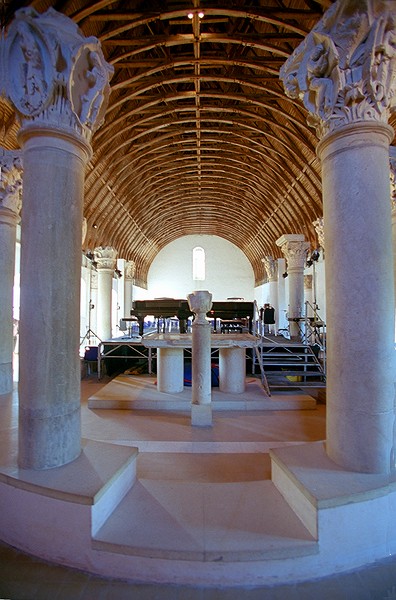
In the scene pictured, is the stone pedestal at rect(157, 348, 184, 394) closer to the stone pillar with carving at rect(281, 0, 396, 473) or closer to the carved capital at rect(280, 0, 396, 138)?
the stone pillar with carving at rect(281, 0, 396, 473)

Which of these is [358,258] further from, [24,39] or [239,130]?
[239,130]

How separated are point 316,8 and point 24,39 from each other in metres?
5.05

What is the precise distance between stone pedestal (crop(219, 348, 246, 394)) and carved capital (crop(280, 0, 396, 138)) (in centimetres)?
429

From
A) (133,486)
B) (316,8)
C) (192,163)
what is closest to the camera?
(133,486)

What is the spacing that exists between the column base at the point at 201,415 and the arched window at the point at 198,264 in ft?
66.2

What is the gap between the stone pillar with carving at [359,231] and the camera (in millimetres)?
2570

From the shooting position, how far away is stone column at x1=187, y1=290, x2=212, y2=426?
4.87 metres

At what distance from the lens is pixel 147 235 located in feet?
64.4

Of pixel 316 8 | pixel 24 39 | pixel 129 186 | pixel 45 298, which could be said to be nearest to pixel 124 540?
pixel 45 298

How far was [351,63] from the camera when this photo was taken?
8.63 ft

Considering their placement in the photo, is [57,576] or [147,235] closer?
[57,576]

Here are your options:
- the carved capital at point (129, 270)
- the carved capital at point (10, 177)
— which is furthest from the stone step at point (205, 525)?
the carved capital at point (129, 270)

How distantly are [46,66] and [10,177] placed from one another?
11.1 feet

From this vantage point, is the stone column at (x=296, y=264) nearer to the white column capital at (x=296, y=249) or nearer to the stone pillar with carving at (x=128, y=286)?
the white column capital at (x=296, y=249)
